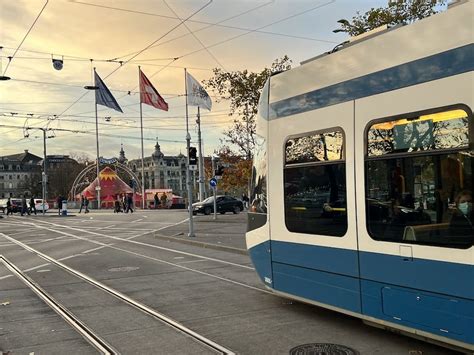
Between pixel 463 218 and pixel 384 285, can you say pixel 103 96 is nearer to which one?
pixel 384 285

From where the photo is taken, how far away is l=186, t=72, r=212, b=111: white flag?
2789cm

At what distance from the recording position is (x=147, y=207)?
2307 inches

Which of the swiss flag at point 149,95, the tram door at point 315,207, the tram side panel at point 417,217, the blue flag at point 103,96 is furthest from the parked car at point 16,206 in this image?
the tram side panel at point 417,217

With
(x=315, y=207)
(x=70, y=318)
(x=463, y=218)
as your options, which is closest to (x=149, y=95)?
(x=70, y=318)

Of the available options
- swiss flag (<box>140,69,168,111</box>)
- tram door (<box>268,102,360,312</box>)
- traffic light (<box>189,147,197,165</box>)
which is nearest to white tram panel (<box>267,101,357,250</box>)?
tram door (<box>268,102,360,312</box>)

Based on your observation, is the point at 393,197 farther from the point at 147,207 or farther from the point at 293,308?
the point at 147,207

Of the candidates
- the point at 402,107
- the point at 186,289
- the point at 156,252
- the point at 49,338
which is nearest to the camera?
the point at 402,107

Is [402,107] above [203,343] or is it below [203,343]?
above

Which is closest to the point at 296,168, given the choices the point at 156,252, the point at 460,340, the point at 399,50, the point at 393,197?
the point at 393,197

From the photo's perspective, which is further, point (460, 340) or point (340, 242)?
point (340, 242)

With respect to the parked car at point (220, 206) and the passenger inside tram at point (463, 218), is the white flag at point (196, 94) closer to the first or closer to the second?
the parked car at point (220, 206)

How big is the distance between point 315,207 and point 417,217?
4.92 feet

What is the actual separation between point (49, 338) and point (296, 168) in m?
3.65

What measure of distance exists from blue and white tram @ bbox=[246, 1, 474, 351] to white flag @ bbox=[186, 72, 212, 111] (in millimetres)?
21318
